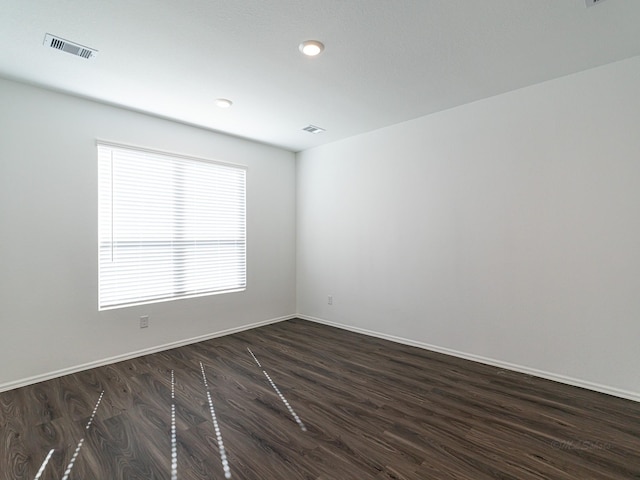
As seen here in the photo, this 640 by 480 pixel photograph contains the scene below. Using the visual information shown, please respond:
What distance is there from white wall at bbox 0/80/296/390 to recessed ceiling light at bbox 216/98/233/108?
865 mm

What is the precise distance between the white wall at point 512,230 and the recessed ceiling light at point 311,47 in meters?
1.82

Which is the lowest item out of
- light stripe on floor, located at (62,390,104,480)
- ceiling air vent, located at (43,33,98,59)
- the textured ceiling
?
light stripe on floor, located at (62,390,104,480)

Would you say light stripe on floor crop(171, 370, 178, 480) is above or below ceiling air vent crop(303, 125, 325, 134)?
below

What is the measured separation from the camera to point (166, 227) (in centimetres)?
383

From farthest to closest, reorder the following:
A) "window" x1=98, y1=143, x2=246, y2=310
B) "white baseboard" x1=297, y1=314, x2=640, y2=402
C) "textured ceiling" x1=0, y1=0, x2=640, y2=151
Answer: "window" x1=98, y1=143, x2=246, y2=310 < "white baseboard" x1=297, y1=314, x2=640, y2=402 < "textured ceiling" x1=0, y1=0, x2=640, y2=151

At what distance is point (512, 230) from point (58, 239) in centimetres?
440

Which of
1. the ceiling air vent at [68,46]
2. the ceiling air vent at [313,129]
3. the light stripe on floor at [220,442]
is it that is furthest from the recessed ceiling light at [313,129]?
the light stripe on floor at [220,442]

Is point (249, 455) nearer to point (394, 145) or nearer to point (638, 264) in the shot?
point (638, 264)

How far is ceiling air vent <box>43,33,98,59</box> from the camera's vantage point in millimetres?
2244

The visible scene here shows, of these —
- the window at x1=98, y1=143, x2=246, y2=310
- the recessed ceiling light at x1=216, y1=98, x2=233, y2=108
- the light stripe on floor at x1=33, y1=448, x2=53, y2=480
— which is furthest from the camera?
the window at x1=98, y1=143, x2=246, y2=310

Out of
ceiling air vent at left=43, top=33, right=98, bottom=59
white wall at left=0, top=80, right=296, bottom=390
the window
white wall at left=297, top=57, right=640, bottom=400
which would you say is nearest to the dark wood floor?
A: white wall at left=0, top=80, right=296, bottom=390

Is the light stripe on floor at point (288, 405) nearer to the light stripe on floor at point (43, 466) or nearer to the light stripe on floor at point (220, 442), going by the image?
the light stripe on floor at point (220, 442)

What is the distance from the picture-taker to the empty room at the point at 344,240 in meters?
2.00

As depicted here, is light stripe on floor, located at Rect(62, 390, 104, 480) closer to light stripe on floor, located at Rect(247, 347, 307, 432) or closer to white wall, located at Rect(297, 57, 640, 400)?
light stripe on floor, located at Rect(247, 347, 307, 432)
